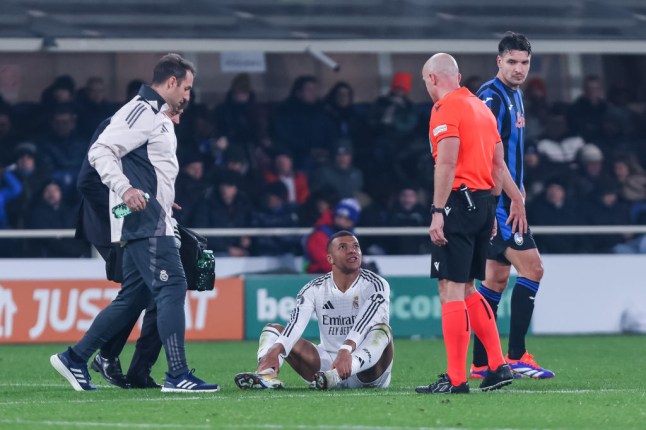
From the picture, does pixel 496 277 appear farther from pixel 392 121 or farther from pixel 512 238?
pixel 392 121

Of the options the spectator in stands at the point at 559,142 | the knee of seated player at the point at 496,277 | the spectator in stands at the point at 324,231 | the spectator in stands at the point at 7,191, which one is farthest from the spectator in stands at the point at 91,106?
the knee of seated player at the point at 496,277

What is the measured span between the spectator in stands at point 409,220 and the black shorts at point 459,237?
28.3 feet

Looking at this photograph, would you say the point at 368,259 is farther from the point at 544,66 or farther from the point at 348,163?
the point at 544,66

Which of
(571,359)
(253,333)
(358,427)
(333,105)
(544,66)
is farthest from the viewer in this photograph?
(544,66)

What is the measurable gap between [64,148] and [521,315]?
27.7 feet

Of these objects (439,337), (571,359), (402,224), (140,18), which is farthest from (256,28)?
(571,359)

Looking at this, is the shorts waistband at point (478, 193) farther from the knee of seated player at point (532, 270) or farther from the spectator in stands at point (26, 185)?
the spectator in stands at point (26, 185)

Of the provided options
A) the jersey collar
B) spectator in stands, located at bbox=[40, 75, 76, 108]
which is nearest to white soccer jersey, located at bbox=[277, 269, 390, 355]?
the jersey collar

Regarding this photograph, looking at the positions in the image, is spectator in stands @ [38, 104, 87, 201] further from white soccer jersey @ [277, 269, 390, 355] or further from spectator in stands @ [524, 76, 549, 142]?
white soccer jersey @ [277, 269, 390, 355]

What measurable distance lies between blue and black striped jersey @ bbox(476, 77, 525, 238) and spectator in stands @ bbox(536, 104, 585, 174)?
29.2 ft

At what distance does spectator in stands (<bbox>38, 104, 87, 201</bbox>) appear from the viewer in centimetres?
1698

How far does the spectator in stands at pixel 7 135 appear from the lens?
17.5 metres

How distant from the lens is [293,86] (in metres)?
18.7

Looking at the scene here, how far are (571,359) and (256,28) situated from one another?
6313 mm
